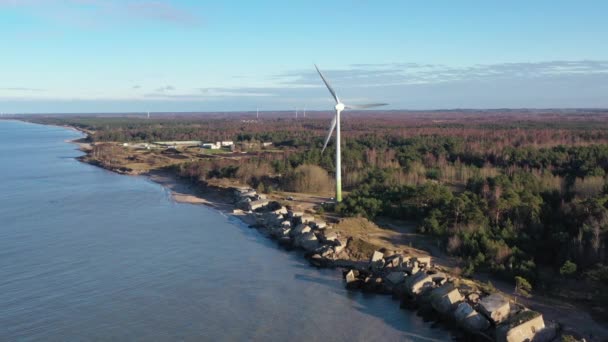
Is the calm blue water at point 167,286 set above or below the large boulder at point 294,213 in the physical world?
below

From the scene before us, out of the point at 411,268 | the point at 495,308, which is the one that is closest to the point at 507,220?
the point at 411,268

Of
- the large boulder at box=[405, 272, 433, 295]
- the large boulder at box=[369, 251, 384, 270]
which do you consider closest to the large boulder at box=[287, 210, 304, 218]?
the large boulder at box=[369, 251, 384, 270]

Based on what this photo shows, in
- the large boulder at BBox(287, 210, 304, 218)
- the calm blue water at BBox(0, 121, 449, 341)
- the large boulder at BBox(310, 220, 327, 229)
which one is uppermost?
the large boulder at BBox(287, 210, 304, 218)

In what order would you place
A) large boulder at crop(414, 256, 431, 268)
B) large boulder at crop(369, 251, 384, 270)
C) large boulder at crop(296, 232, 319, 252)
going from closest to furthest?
large boulder at crop(414, 256, 431, 268) → large boulder at crop(369, 251, 384, 270) → large boulder at crop(296, 232, 319, 252)

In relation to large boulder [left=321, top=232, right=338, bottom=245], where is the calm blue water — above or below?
below

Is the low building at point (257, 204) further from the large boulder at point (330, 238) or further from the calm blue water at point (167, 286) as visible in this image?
the large boulder at point (330, 238)

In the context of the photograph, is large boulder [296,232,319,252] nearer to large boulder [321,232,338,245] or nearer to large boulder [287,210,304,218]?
large boulder [321,232,338,245]

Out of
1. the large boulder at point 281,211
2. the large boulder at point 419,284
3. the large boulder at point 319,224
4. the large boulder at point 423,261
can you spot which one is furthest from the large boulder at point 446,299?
the large boulder at point 281,211
